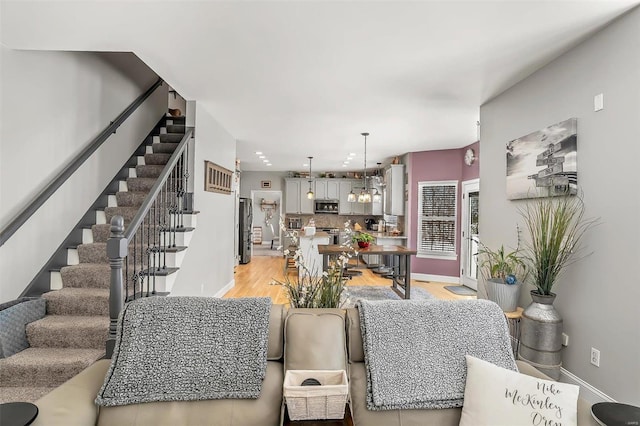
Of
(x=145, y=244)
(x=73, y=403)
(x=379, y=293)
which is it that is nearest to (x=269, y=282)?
(x=379, y=293)

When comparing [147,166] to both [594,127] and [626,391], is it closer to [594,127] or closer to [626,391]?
[594,127]

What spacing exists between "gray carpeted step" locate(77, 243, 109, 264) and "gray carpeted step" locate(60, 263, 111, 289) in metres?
0.20

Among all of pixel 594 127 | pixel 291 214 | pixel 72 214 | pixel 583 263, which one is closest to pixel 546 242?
pixel 583 263

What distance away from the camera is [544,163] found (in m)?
2.92

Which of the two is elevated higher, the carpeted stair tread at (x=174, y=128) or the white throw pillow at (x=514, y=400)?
the carpeted stair tread at (x=174, y=128)

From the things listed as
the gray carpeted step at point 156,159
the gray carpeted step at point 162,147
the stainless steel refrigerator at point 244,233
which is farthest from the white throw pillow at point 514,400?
the stainless steel refrigerator at point 244,233

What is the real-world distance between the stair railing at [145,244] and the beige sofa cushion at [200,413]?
0.95 m

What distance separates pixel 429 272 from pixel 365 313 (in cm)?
599

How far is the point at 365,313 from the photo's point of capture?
154cm

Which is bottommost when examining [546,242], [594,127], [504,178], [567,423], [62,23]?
[567,423]

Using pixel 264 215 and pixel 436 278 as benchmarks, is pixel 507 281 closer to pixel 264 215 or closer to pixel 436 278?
pixel 436 278

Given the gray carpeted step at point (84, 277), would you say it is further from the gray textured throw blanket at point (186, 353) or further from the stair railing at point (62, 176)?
the gray textured throw blanket at point (186, 353)

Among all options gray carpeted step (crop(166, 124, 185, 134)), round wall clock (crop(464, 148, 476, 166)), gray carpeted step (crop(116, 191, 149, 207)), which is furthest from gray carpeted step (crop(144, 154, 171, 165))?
round wall clock (crop(464, 148, 476, 166))

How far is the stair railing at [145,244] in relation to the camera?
2246 millimetres
